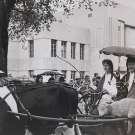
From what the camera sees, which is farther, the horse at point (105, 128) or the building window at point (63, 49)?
the building window at point (63, 49)

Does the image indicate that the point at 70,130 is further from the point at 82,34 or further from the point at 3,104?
the point at 82,34

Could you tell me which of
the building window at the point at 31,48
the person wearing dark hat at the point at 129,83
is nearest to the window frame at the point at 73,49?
the building window at the point at 31,48

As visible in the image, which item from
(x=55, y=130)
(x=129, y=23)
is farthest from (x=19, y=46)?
(x=55, y=130)

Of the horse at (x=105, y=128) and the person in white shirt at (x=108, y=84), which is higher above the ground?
the person in white shirt at (x=108, y=84)

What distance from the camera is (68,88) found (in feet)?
21.5

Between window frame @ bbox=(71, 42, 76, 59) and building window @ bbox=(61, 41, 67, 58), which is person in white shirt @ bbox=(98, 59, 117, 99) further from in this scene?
window frame @ bbox=(71, 42, 76, 59)

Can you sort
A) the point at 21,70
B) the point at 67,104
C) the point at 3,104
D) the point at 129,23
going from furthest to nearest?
the point at 129,23, the point at 21,70, the point at 67,104, the point at 3,104

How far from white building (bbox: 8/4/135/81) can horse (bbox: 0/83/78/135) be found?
2124 centimetres

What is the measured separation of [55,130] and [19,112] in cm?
119

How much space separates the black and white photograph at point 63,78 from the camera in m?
5.98

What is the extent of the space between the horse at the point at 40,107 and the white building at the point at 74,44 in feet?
69.7

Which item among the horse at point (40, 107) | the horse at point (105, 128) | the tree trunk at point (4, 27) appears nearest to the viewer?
the horse at point (40, 107)

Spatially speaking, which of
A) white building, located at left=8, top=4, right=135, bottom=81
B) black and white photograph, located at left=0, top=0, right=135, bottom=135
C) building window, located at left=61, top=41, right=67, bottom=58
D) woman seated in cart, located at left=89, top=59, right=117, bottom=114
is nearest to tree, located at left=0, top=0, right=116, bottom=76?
black and white photograph, located at left=0, top=0, right=135, bottom=135

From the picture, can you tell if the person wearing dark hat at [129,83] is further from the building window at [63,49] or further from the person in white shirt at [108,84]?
the building window at [63,49]
